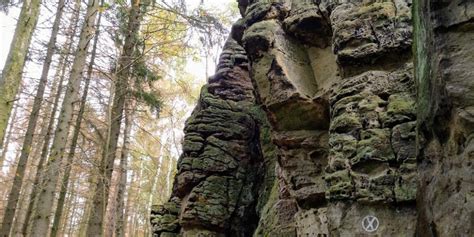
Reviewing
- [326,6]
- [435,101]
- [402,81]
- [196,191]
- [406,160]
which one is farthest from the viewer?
[196,191]

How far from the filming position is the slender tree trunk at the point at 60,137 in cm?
739

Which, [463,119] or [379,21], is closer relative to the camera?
[463,119]

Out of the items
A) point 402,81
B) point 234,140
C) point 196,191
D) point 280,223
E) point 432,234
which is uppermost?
point 234,140

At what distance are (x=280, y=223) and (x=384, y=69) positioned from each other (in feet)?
13.6

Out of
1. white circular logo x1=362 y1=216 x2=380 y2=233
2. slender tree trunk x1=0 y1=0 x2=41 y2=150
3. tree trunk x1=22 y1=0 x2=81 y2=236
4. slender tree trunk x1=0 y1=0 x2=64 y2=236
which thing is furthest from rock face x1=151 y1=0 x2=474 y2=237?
slender tree trunk x1=0 y1=0 x2=41 y2=150

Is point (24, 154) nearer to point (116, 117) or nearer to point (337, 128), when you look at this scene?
point (116, 117)

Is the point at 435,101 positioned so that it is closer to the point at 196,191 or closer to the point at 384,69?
the point at 384,69

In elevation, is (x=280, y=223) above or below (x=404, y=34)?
below

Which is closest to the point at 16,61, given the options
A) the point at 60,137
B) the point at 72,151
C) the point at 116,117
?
the point at 60,137

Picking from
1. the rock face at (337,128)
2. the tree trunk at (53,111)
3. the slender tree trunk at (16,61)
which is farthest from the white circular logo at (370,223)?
the tree trunk at (53,111)

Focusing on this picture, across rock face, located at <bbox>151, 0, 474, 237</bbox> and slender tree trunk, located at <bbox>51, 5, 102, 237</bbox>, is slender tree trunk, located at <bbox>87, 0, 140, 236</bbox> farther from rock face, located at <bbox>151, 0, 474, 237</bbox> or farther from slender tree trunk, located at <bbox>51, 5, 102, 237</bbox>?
rock face, located at <bbox>151, 0, 474, 237</bbox>

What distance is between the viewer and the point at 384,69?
6.50 m

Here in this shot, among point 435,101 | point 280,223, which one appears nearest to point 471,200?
point 435,101

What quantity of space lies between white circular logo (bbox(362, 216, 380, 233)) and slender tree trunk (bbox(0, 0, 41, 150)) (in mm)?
4968
